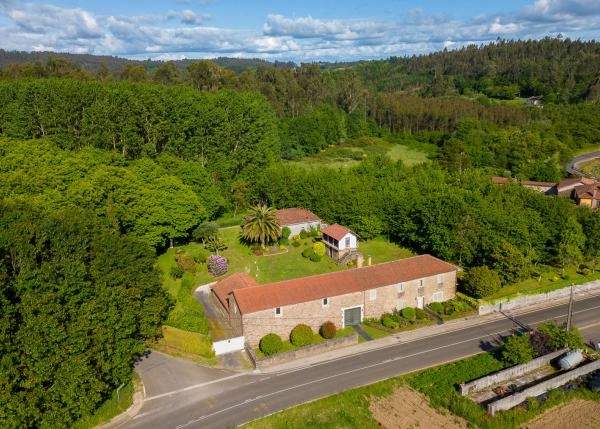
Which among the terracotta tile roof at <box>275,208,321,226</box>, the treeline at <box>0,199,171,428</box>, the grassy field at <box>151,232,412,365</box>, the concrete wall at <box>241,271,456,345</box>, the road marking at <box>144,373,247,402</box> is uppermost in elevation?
the treeline at <box>0,199,171,428</box>

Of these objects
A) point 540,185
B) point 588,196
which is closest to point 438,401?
point 588,196

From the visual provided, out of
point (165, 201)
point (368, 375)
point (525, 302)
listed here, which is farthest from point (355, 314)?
point (165, 201)

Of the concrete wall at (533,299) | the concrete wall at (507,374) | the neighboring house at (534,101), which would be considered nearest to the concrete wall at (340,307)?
the concrete wall at (533,299)

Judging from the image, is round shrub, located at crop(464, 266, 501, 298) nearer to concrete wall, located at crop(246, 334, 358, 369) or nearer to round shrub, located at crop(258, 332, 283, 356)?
concrete wall, located at crop(246, 334, 358, 369)

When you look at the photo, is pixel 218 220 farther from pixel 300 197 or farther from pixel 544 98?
pixel 544 98

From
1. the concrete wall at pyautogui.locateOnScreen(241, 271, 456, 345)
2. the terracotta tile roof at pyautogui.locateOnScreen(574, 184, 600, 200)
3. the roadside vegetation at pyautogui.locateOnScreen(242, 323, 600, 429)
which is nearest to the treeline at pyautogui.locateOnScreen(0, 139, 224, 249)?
the concrete wall at pyautogui.locateOnScreen(241, 271, 456, 345)

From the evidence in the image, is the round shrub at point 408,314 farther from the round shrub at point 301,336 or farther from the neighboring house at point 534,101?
the neighboring house at point 534,101
